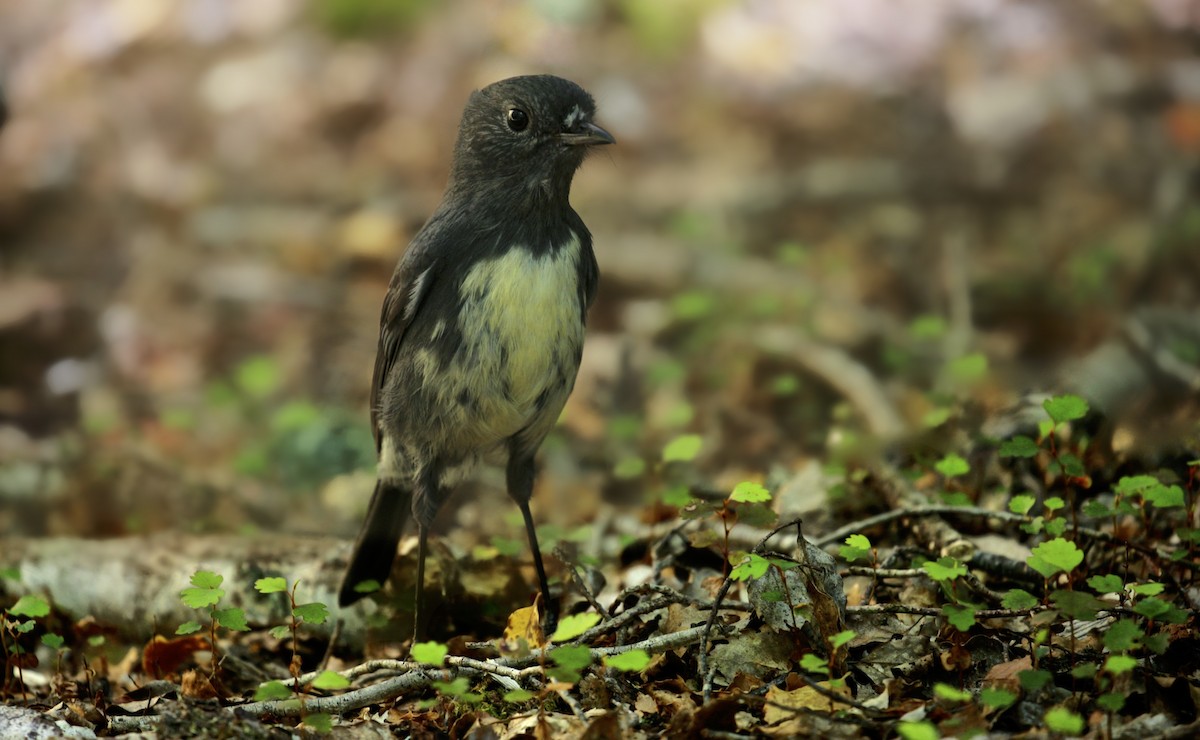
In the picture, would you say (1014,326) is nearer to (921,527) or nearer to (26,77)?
(921,527)

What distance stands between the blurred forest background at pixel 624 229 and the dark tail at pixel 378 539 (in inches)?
21.0

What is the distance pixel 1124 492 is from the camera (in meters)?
3.13

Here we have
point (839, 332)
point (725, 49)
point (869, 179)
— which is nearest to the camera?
point (839, 332)

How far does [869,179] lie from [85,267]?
5.25 m

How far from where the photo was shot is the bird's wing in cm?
368

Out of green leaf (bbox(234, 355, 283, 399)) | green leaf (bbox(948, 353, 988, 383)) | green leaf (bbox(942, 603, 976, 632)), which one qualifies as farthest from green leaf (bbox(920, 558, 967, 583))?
green leaf (bbox(234, 355, 283, 399))

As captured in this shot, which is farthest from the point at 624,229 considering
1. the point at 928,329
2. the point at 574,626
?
the point at 574,626

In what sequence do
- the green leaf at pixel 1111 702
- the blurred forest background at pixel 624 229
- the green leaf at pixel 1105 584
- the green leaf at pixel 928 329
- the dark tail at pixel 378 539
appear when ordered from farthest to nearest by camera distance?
the green leaf at pixel 928 329
the blurred forest background at pixel 624 229
the dark tail at pixel 378 539
the green leaf at pixel 1105 584
the green leaf at pixel 1111 702

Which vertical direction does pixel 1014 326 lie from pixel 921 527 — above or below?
above

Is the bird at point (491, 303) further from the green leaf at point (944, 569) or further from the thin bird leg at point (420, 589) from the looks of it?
the green leaf at point (944, 569)

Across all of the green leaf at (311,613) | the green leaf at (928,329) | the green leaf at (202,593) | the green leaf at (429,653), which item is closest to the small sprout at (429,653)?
the green leaf at (429,653)

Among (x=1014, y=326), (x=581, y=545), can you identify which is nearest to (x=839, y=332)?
(x=1014, y=326)

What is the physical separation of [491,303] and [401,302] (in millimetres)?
366

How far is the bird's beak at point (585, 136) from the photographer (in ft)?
12.0
